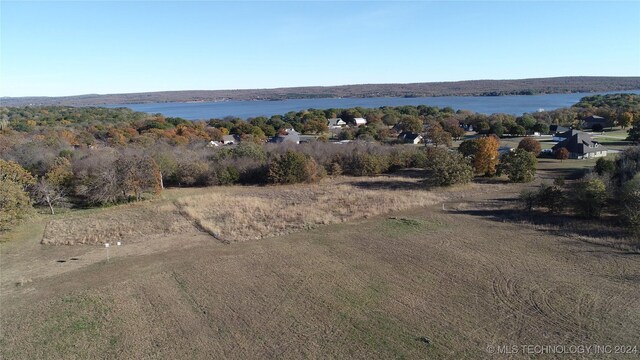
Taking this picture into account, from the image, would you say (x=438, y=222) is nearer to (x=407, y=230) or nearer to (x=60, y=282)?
(x=407, y=230)

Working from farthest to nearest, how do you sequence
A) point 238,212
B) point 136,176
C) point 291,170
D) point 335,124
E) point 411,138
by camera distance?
point 335,124 < point 411,138 < point 291,170 < point 136,176 < point 238,212


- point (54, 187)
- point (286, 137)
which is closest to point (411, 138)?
point (286, 137)

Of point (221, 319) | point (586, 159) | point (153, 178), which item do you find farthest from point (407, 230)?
point (586, 159)

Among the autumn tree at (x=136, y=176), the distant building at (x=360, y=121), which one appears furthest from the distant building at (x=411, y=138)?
the autumn tree at (x=136, y=176)

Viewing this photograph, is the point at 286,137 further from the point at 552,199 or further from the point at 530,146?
the point at 552,199

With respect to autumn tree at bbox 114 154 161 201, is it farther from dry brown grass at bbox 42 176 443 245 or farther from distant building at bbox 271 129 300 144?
distant building at bbox 271 129 300 144

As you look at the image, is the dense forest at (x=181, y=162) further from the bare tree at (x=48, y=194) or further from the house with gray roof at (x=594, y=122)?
the house with gray roof at (x=594, y=122)
